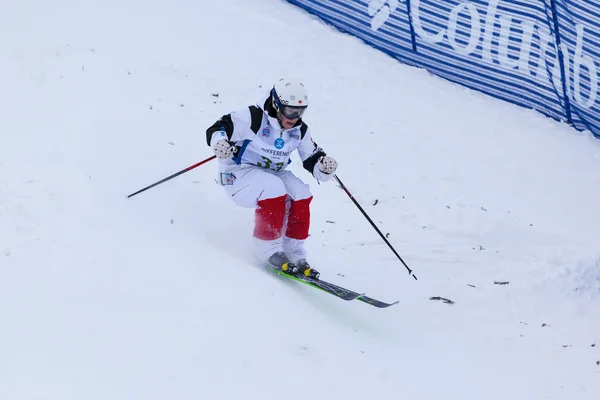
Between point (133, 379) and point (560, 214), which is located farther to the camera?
point (560, 214)

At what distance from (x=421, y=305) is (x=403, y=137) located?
362cm

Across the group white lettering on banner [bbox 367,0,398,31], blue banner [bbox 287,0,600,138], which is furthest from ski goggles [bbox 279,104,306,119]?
white lettering on banner [bbox 367,0,398,31]

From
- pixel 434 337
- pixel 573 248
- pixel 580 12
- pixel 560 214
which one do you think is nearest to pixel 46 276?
pixel 434 337

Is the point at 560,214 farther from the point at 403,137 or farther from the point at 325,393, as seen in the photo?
the point at 325,393

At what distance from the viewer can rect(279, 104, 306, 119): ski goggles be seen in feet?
20.1

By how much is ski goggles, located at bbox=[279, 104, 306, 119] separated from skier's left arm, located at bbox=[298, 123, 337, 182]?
0.35 metres

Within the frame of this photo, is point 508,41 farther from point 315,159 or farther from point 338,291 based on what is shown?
point 338,291

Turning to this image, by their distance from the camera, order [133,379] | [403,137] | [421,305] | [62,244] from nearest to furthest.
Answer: [133,379] < [62,244] < [421,305] < [403,137]

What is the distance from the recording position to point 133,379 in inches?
160

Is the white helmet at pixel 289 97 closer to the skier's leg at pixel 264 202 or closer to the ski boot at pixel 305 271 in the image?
the skier's leg at pixel 264 202

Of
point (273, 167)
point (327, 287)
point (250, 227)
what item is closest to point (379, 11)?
point (250, 227)

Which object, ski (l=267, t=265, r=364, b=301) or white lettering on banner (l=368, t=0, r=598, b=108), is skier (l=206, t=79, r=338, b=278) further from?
white lettering on banner (l=368, t=0, r=598, b=108)

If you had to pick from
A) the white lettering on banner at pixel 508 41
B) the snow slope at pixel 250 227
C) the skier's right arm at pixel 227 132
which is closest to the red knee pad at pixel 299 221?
the snow slope at pixel 250 227

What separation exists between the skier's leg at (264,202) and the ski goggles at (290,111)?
525 mm
